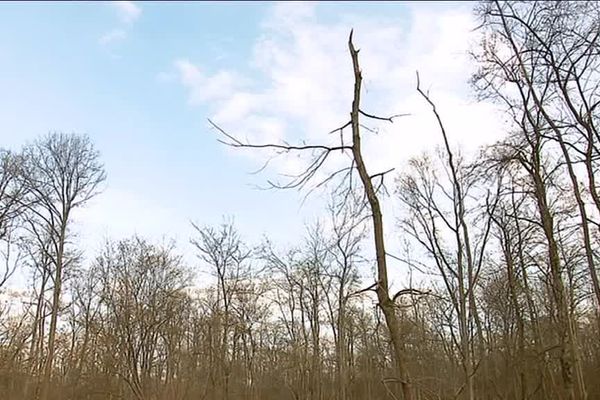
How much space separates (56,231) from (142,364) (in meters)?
14.2

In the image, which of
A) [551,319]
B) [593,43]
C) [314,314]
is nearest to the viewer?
[593,43]

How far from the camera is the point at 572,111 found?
1214 cm

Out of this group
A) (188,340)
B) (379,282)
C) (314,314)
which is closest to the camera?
(379,282)

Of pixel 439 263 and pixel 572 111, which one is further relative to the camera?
pixel 439 263

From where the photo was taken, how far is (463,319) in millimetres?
16188

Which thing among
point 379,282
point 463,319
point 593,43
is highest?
point 593,43

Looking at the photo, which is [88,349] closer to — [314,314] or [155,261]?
[155,261]

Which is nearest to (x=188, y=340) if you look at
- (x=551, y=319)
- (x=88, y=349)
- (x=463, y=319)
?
(x=88, y=349)

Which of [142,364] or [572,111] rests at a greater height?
[572,111]

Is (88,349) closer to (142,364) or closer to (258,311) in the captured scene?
(142,364)

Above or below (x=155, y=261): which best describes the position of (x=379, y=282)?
below

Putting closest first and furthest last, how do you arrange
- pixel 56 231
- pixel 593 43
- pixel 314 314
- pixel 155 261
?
1. pixel 593 43
2. pixel 155 261
3. pixel 56 231
4. pixel 314 314

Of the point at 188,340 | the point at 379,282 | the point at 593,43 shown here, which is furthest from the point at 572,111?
the point at 188,340

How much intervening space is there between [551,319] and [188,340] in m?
13.1
